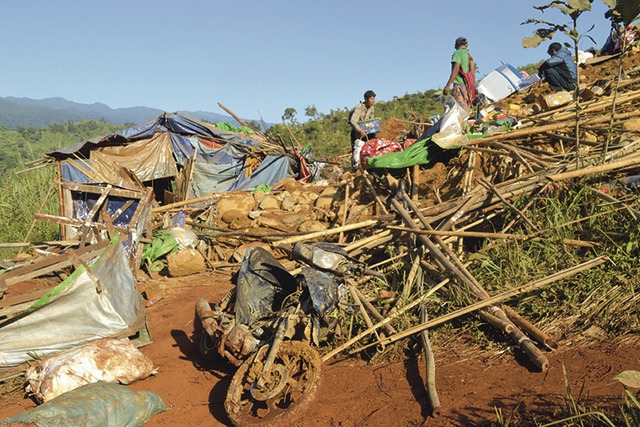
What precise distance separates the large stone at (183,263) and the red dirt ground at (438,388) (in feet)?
10.2

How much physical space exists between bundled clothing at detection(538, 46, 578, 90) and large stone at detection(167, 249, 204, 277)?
24.1ft

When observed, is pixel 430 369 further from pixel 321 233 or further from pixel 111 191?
pixel 111 191

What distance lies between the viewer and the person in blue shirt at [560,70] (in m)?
9.22

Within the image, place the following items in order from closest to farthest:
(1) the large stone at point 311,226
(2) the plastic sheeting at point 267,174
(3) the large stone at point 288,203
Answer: (1) the large stone at point 311,226, (3) the large stone at point 288,203, (2) the plastic sheeting at point 267,174

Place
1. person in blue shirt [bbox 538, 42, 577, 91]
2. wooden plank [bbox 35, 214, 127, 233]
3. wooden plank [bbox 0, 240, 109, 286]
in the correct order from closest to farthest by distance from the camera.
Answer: wooden plank [bbox 0, 240, 109, 286], wooden plank [bbox 35, 214, 127, 233], person in blue shirt [bbox 538, 42, 577, 91]

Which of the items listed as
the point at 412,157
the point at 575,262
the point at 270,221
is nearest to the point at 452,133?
the point at 412,157

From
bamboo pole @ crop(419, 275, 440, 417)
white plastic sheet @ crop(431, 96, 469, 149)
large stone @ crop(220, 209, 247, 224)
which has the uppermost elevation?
white plastic sheet @ crop(431, 96, 469, 149)

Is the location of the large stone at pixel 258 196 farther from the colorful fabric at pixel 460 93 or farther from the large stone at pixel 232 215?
the colorful fabric at pixel 460 93

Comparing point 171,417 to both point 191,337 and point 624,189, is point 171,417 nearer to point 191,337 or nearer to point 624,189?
point 191,337

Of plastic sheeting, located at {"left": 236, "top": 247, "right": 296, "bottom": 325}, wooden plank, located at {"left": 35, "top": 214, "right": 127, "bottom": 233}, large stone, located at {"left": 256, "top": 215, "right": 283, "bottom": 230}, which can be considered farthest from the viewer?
large stone, located at {"left": 256, "top": 215, "right": 283, "bottom": 230}

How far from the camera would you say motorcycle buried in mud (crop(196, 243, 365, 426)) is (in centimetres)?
389

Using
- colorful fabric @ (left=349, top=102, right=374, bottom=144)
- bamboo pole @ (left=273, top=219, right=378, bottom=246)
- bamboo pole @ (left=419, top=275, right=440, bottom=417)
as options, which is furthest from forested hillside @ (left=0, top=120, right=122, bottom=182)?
bamboo pole @ (left=419, top=275, right=440, bottom=417)

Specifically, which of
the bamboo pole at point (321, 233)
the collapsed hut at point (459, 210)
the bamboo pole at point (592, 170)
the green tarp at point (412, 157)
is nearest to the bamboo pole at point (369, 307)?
the collapsed hut at point (459, 210)

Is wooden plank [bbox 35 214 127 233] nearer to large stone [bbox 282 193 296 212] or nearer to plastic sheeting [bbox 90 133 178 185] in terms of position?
large stone [bbox 282 193 296 212]
